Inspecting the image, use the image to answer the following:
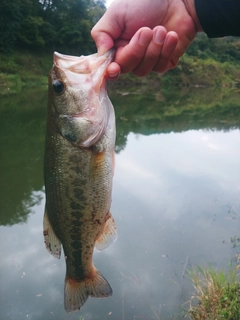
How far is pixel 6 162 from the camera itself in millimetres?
10250

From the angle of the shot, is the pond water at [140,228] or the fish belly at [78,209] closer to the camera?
the fish belly at [78,209]

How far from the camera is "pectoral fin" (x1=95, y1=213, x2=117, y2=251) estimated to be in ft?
7.72

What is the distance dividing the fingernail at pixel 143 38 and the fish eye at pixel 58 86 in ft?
1.80

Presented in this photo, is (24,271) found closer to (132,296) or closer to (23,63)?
(132,296)

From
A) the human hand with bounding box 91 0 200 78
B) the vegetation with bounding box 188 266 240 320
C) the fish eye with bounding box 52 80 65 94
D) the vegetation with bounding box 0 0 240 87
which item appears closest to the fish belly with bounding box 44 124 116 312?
the fish eye with bounding box 52 80 65 94

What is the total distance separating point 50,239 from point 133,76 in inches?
1704

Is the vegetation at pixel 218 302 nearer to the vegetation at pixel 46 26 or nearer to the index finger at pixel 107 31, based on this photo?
the index finger at pixel 107 31

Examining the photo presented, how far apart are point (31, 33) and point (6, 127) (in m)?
29.3

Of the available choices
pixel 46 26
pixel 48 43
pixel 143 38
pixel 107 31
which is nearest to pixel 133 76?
pixel 48 43

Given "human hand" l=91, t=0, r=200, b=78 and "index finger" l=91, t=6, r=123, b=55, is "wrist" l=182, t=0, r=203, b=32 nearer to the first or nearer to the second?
"human hand" l=91, t=0, r=200, b=78

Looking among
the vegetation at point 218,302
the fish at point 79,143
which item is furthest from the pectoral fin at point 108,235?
the vegetation at point 218,302

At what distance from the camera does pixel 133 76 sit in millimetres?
44125

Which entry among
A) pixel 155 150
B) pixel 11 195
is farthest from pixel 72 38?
pixel 11 195

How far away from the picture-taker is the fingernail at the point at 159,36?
2.12 m
